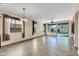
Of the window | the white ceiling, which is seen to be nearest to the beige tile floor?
the window

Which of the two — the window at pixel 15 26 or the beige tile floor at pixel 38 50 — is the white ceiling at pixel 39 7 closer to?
the window at pixel 15 26

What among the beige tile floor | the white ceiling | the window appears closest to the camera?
the beige tile floor

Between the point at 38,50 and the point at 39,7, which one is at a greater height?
the point at 39,7

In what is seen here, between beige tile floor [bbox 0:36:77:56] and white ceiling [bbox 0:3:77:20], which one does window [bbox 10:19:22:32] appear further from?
beige tile floor [bbox 0:36:77:56]

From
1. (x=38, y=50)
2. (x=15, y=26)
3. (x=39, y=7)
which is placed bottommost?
(x=38, y=50)

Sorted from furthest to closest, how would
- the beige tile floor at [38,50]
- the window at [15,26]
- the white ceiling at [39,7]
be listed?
1. the window at [15,26]
2. the white ceiling at [39,7]
3. the beige tile floor at [38,50]

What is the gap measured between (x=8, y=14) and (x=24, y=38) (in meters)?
4.15

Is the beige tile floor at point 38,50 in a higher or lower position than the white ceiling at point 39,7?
lower

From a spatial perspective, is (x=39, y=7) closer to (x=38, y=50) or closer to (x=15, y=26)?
(x=38, y=50)

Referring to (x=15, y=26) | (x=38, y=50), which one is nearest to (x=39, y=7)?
(x=38, y=50)

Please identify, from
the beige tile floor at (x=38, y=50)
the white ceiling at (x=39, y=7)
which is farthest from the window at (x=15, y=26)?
the beige tile floor at (x=38, y=50)

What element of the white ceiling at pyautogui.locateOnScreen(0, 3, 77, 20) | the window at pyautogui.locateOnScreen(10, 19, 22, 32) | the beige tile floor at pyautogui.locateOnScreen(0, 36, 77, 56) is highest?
the white ceiling at pyautogui.locateOnScreen(0, 3, 77, 20)

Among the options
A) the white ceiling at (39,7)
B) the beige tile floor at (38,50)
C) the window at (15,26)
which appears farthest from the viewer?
the window at (15,26)

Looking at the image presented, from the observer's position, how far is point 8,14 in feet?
30.6
